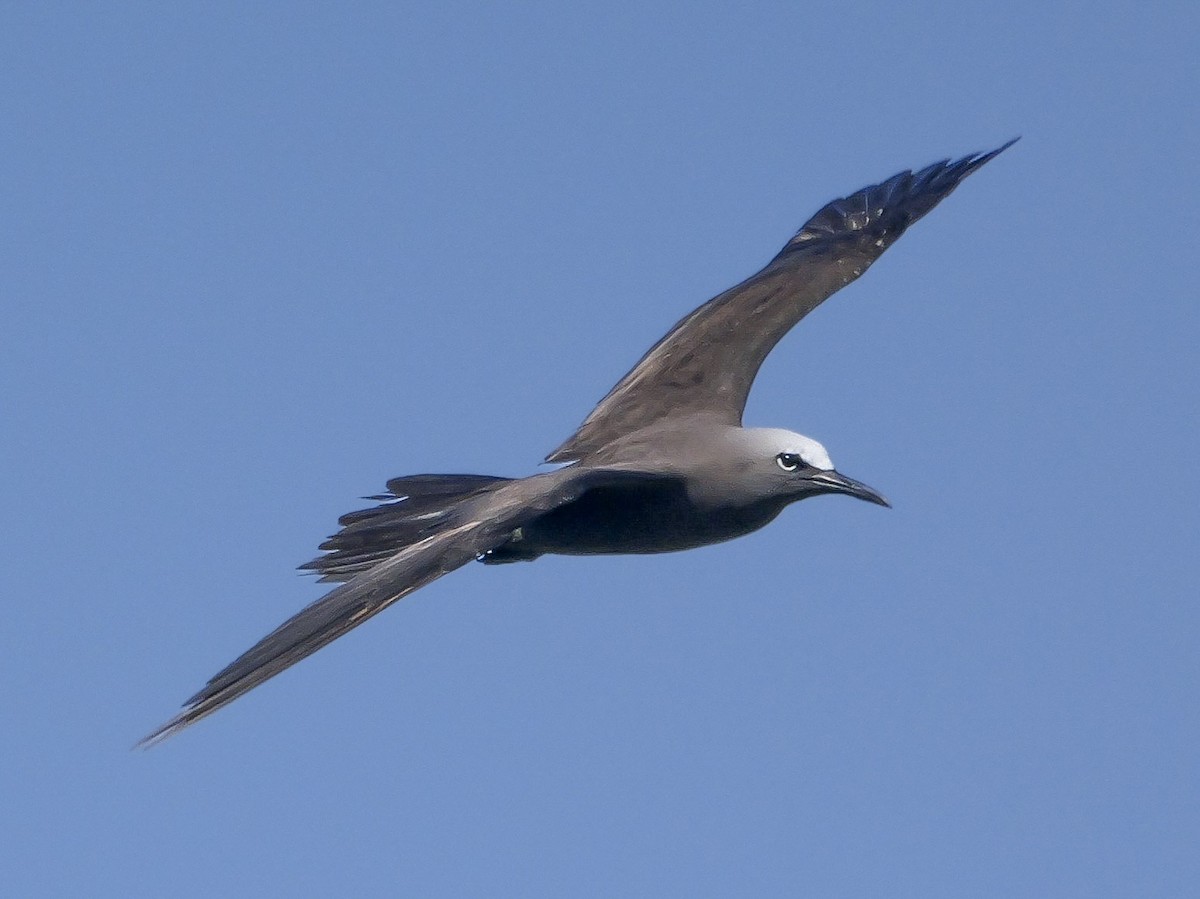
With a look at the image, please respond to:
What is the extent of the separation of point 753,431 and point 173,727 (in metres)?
4.59

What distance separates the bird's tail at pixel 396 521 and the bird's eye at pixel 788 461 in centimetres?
176

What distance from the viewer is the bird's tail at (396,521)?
10.4 m

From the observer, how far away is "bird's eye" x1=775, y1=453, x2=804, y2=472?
10945 mm

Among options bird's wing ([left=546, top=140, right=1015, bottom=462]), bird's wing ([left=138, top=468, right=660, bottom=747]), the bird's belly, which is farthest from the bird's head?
bird's wing ([left=546, top=140, right=1015, bottom=462])

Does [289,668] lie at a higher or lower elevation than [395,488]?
lower

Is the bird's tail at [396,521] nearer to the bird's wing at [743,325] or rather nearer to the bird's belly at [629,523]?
the bird's belly at [629,523]

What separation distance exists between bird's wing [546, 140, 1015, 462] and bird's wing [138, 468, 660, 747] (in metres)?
1.91

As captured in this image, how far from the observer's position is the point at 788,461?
36.0ft

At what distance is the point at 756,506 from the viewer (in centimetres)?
1107

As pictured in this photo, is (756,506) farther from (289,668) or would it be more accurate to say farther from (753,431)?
(289,668)

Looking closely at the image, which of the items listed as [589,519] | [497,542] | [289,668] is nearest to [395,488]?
[589,519]

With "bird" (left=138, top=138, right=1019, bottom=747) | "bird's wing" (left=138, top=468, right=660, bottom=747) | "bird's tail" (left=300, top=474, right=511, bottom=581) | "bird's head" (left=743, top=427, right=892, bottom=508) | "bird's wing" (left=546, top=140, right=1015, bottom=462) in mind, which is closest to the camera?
Answer: "bird's wing" (left=138, top=468, right=660, bottom=747)

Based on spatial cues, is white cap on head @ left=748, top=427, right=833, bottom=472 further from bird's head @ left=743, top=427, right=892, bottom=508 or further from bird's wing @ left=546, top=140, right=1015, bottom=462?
bird's wing @ left=546, top=140, right=1015, bottom=462

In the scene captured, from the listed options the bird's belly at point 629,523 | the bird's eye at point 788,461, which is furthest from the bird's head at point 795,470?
the bird's belly at point 629,523
